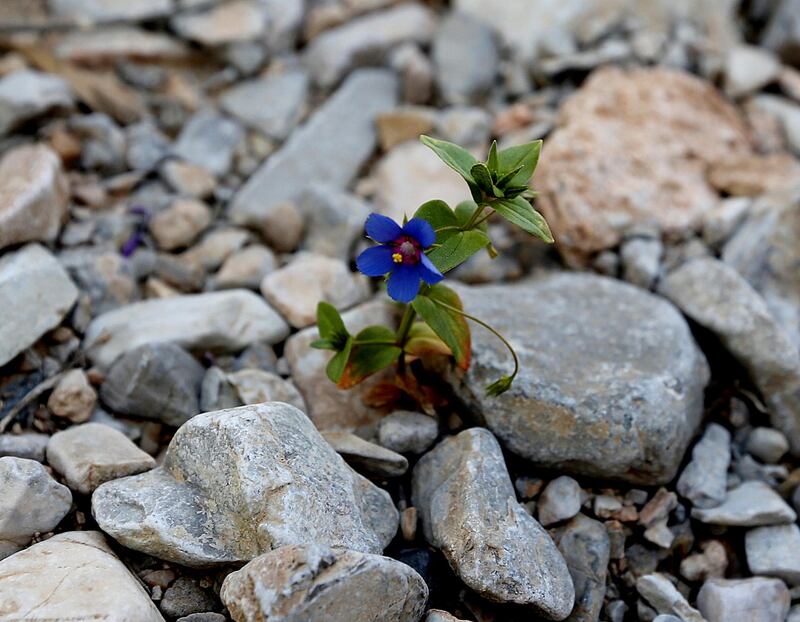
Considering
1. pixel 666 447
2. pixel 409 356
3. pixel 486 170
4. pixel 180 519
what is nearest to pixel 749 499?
pixel 666 447

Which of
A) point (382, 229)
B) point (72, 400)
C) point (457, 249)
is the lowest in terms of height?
point (72, 400)

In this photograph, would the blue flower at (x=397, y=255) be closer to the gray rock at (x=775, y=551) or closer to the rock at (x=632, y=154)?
the rock at (x=632, y=154)

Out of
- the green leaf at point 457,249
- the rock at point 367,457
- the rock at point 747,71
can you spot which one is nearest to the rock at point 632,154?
the rock at point 747,71

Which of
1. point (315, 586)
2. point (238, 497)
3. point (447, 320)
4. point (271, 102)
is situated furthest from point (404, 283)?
point (271, 102)

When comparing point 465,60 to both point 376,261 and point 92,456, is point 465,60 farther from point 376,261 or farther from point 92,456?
point 92,456

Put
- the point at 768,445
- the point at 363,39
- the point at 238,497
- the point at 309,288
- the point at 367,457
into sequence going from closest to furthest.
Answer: the point at 238,497, the point at 367,457, the point at 768,445, the point at 309,288, the point at 363,39

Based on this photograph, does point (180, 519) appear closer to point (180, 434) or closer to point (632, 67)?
point (180, 434)
